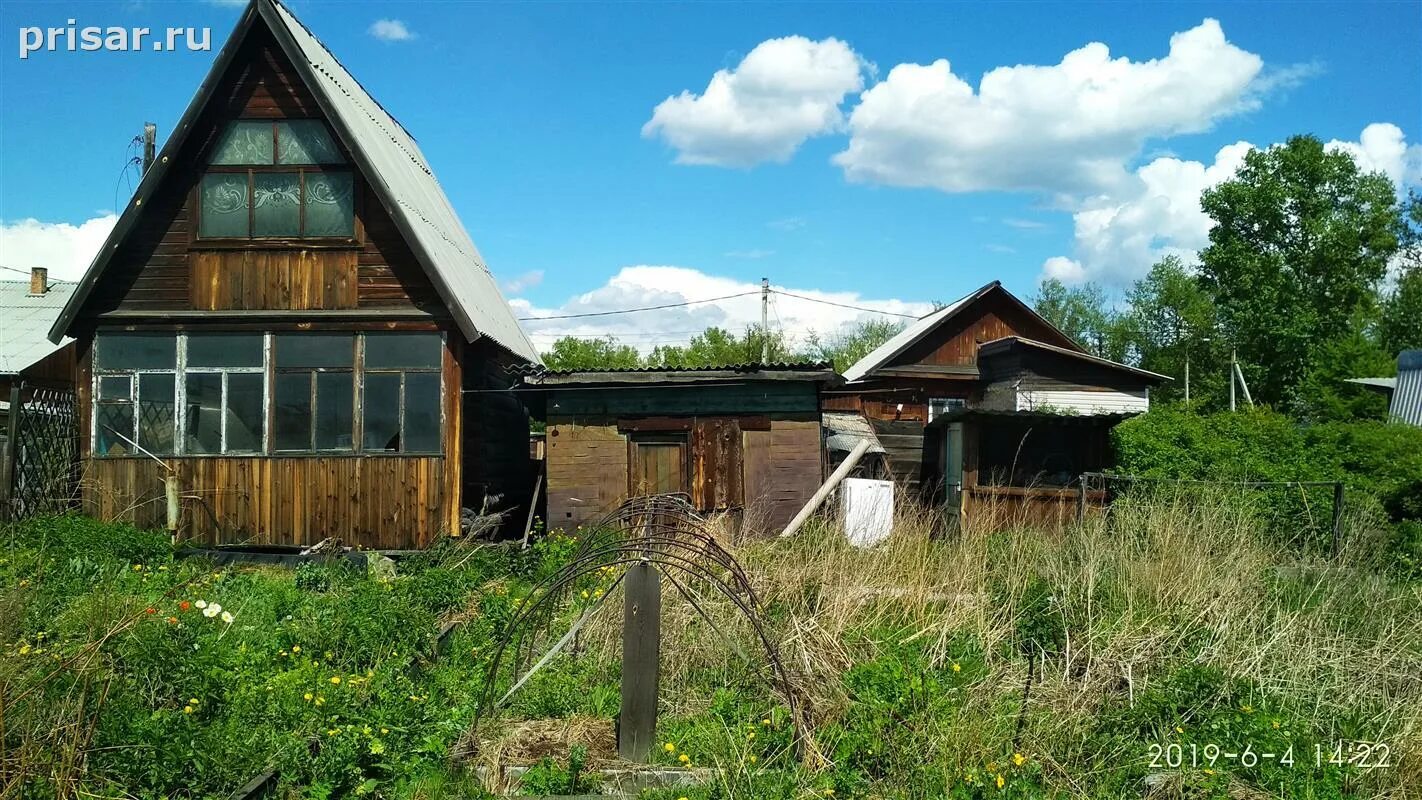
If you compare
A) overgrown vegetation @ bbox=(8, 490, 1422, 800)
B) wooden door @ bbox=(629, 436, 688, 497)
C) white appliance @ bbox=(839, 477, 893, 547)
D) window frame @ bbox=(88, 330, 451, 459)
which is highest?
window frame @ bbox=(88, 330, 451, 459)

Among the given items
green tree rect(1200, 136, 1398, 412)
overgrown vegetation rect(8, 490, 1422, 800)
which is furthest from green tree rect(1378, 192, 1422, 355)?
overgrown vegetation rect(8, 490, 1422, 800)

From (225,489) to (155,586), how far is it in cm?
404

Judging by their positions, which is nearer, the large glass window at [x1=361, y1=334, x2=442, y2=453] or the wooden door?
the large glass window at [x1=361, y1=334, x2=442, y2=453]

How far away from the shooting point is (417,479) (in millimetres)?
13531

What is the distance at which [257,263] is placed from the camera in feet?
44.8

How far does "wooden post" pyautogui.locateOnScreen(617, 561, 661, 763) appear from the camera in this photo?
6.10 m

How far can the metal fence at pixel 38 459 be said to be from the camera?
13.4 metres

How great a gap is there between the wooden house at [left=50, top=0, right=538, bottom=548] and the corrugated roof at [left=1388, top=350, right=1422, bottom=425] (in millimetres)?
25187

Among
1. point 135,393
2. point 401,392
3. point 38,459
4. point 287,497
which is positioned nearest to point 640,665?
point 401,392

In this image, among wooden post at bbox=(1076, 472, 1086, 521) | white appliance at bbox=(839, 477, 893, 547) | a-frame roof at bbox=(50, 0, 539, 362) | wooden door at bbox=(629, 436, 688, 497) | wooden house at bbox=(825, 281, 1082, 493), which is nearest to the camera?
wooden post at bbox=(1076, 472, 1086, 521)

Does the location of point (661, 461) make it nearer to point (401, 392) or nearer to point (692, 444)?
point (692, 444)

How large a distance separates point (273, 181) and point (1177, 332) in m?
57.6

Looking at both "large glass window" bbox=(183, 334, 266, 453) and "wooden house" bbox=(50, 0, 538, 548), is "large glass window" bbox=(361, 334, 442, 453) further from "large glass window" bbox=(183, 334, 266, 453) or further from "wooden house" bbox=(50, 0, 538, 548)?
"large glass window" bbox=(183, 334, 266, 453)

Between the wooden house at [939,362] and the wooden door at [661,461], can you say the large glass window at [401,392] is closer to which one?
the wooden door at [661,461]
